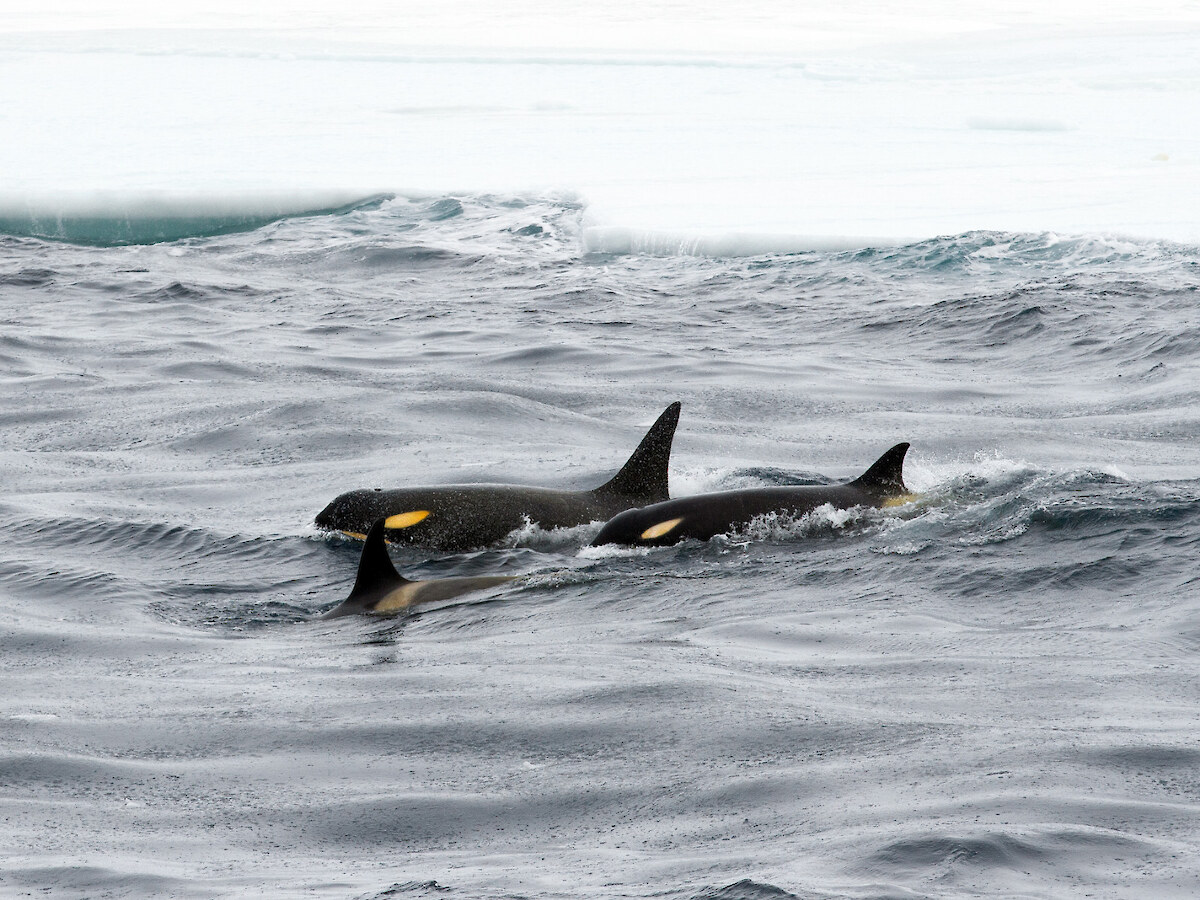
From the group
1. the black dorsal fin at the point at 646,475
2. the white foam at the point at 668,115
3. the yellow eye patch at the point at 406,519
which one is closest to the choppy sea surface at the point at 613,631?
the yellow eye patch at the point at 406,519

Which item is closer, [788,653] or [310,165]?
[788,653]

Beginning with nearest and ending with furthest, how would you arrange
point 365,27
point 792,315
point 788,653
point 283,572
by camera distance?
1. point 788,653
2. point 283,572
3. point 792,315
4. point 365,27

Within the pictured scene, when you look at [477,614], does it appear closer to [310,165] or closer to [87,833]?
[87,833]

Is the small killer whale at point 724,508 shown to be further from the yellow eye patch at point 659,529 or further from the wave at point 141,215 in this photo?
the wave at point 141,215

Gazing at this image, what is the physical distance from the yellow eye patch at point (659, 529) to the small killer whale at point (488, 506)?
0.71m

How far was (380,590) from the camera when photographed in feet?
25.2

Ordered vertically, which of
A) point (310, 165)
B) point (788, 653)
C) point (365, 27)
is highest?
point (365, 27)

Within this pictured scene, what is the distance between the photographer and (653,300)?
68.9 ft

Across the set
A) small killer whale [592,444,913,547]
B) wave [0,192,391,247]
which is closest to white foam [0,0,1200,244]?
wave [0,192,391,247]

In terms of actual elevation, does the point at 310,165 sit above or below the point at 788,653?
above

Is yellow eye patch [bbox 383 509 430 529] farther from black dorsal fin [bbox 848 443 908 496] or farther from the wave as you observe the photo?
the wave

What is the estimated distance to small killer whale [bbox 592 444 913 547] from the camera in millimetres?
8688

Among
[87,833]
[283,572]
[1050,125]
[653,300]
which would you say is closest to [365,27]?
[1050,125]

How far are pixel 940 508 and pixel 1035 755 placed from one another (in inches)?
174
